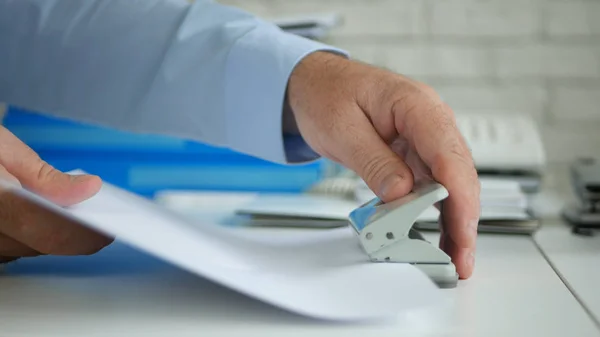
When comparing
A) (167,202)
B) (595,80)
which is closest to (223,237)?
(167,202)

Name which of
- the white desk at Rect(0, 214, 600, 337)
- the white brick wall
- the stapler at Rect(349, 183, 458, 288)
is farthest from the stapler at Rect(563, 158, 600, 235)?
the white brick wall

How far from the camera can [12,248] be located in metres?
0.59

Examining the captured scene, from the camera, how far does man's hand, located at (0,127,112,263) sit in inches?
21.0

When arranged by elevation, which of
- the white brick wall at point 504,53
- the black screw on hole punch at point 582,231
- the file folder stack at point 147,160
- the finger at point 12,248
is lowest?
the black screw on hole punch at point 582,231

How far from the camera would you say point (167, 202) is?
3.71 ft

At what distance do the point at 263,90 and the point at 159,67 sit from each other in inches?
5.5

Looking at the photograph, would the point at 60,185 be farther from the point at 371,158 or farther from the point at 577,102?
the point at 577,102

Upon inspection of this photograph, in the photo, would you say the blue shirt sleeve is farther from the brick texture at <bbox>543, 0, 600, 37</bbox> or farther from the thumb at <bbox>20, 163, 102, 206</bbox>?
the brick texture at <bbox>543, 0, 600, 37</bbox>

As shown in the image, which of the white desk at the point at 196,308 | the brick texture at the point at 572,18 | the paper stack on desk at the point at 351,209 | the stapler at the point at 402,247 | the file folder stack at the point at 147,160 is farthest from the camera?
the brick texture at the point at 572,18

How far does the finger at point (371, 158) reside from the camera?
2.00ft

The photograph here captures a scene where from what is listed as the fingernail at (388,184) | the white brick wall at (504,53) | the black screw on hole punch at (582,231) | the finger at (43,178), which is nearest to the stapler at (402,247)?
the fingernail at (388,184)

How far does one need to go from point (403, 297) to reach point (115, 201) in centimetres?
24

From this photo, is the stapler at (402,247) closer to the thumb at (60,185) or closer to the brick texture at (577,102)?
the thumb at (60,185)

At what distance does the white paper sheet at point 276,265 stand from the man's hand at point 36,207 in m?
0.02
